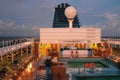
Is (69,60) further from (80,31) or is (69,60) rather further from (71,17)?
(71,17)

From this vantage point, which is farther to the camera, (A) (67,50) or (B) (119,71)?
(A) (67,50)

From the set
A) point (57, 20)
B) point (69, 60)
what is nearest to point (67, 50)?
point (69, 60)

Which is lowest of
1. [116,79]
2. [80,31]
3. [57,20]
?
[116,79]

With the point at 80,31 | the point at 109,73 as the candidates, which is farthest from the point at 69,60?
the point at 109,73

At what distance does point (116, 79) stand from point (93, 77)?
3.14ft

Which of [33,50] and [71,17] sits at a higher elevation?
[71,17]

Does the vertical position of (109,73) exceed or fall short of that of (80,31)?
it falls short

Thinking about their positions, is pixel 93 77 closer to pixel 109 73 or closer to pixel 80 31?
pixel 109 73

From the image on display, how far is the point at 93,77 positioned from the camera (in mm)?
11094

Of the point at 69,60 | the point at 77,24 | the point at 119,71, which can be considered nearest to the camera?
the point at 119,71

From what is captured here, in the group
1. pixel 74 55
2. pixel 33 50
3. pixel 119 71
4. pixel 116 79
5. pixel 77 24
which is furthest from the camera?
pixel 77 24

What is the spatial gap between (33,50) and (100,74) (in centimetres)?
1183

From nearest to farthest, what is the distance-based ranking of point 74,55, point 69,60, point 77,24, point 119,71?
1. point 119,71
2. point 69,60
3. point 74,55
4. point 77,24

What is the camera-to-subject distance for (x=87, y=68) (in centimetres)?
1255
